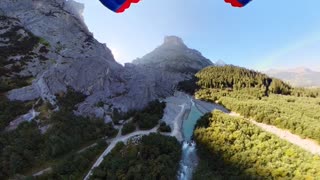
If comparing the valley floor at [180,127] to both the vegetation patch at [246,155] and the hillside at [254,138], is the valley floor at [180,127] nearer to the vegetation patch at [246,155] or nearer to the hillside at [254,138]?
the hillside at [254,138]

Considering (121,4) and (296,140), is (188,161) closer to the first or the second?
(296,140)

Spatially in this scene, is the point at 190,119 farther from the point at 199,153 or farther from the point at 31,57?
the point at 31,57

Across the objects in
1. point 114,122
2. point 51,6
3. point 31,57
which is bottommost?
point 114,122

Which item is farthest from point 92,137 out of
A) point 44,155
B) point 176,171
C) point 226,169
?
point 226,169

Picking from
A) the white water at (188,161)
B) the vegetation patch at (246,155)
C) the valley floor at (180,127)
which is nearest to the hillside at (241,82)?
the valley floor at (180,127)

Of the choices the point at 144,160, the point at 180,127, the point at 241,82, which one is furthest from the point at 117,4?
the point at 241,82

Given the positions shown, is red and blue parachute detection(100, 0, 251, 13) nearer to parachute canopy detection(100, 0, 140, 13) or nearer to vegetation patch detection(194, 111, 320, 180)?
parachute canopy detection(100, 0, 140, 13)

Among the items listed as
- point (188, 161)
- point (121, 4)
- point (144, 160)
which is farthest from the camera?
point (188, 161)
